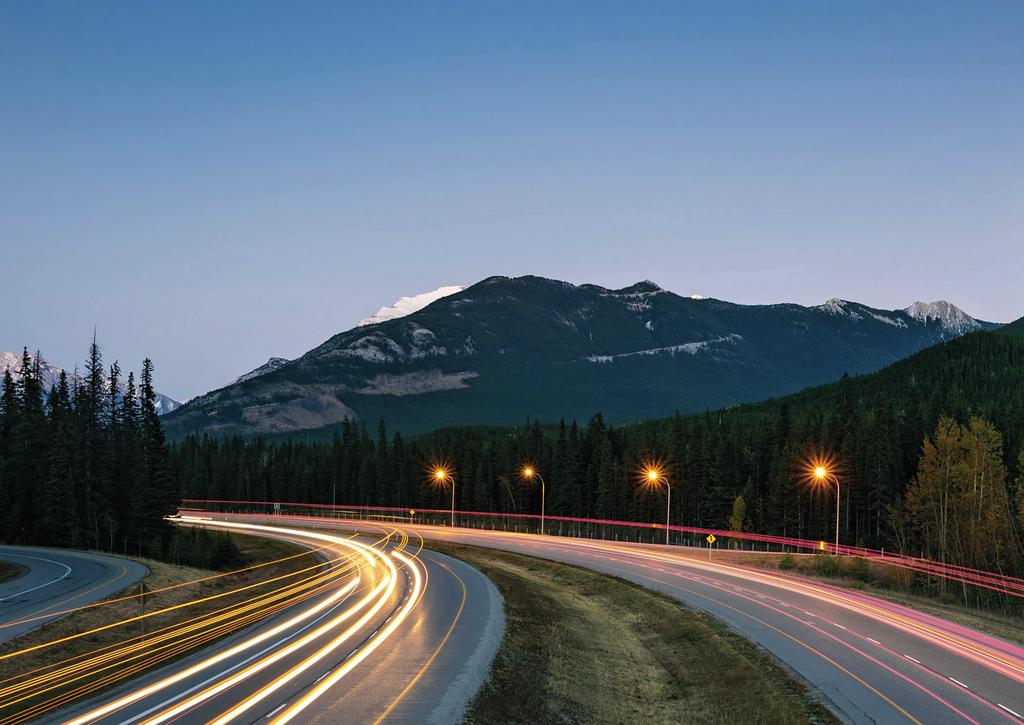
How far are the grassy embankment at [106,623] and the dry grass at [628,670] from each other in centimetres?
1355

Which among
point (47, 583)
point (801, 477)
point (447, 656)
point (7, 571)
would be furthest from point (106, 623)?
point (801, 477)

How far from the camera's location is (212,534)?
109 m

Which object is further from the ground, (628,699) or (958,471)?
(958,471)

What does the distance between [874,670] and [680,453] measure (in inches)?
4471

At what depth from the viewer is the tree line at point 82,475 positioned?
90.3 metres

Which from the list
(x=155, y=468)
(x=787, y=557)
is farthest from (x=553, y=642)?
(x=155, y=468)

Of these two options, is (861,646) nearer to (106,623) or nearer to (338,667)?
(338,667)

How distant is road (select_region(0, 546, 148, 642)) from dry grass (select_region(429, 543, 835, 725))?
Result: 22.1 m

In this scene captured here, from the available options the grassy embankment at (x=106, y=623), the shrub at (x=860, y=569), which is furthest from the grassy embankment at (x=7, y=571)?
the shrub at (x=860, y=569)

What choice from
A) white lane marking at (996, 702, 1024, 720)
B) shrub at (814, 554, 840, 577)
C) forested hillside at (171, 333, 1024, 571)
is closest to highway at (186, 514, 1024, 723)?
white lane marking at (996, 702, 1024, 720)

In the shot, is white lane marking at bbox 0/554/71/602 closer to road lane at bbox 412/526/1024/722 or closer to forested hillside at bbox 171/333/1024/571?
road lane at bbox 412/526/1024/722

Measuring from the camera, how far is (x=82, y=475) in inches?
3669

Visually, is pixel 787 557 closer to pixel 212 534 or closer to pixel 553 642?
pixel 553 642

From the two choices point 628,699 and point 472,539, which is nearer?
point 628,699
